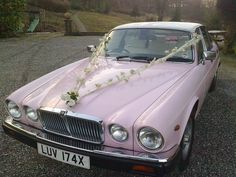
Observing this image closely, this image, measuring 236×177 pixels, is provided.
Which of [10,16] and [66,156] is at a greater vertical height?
[10,16]

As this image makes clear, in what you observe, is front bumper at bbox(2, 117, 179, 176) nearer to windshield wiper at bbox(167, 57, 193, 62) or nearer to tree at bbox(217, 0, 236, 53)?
windshield wiper at bbox(167, 57, 193, 62)

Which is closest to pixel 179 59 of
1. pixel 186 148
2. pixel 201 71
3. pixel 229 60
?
pixel 201 71

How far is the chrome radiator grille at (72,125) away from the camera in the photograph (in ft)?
8.75

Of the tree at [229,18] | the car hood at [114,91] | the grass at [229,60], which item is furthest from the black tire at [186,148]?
the tree at [229,18]

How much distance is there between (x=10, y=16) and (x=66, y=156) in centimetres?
1344

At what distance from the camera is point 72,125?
276cm

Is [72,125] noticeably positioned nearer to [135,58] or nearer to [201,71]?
[135,58]

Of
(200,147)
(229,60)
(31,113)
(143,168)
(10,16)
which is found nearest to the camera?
(143,168)

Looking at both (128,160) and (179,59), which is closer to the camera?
(128,160)

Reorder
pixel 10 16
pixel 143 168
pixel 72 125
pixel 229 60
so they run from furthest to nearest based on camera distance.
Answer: pixel 10 16, pixel 229 60, pixel 72 125, pixel 143 168

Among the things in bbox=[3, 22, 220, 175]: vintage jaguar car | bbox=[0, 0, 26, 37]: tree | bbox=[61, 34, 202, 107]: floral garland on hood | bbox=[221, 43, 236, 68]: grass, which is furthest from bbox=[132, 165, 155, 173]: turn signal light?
bbox=[0, 0, 26, 37]: tree

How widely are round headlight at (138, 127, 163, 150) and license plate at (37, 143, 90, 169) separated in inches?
21.1

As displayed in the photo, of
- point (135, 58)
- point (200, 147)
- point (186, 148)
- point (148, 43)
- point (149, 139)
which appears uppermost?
point (148, 43)

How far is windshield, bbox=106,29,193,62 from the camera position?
401cm
